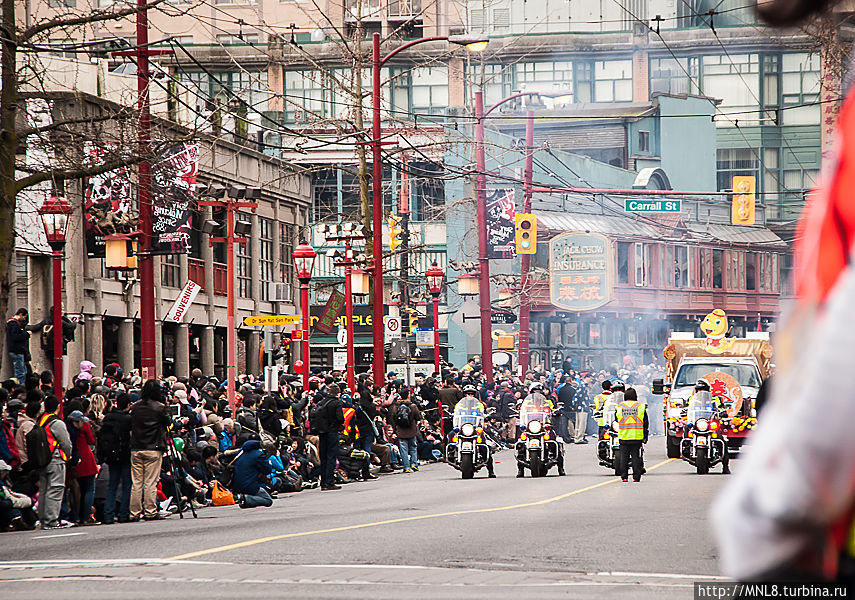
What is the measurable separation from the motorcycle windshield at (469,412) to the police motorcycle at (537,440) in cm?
75

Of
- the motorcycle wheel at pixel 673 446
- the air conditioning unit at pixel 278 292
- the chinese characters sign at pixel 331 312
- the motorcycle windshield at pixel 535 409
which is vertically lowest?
the motorcycle wheel at pixel 673 446

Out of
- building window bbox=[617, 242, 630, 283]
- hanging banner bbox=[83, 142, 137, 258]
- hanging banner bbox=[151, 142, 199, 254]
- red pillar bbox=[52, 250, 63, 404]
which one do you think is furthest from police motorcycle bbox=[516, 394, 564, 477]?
building window bbox=[617, 242, 630, 283]

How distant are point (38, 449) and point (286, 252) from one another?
33.3 metres

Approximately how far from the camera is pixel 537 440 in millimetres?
24234

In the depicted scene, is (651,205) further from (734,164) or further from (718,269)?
(734,164)

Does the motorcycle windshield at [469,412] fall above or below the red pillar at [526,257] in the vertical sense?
below

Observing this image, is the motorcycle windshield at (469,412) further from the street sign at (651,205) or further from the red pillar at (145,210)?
the street sign at (651,205)

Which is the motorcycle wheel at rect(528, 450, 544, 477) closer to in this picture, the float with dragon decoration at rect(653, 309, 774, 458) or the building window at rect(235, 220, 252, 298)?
the float with dragon decoration at rect(653, 309, 774, 458)

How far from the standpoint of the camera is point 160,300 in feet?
124

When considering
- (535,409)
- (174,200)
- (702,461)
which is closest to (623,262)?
(702,461)

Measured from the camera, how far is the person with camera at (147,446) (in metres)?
17.4

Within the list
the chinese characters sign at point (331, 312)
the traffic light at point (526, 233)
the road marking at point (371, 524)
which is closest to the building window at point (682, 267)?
the traffic light at point (526, 233)

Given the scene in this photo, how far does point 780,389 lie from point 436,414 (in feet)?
98.7

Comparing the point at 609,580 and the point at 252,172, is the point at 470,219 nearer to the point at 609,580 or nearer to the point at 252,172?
the point at 252,172
